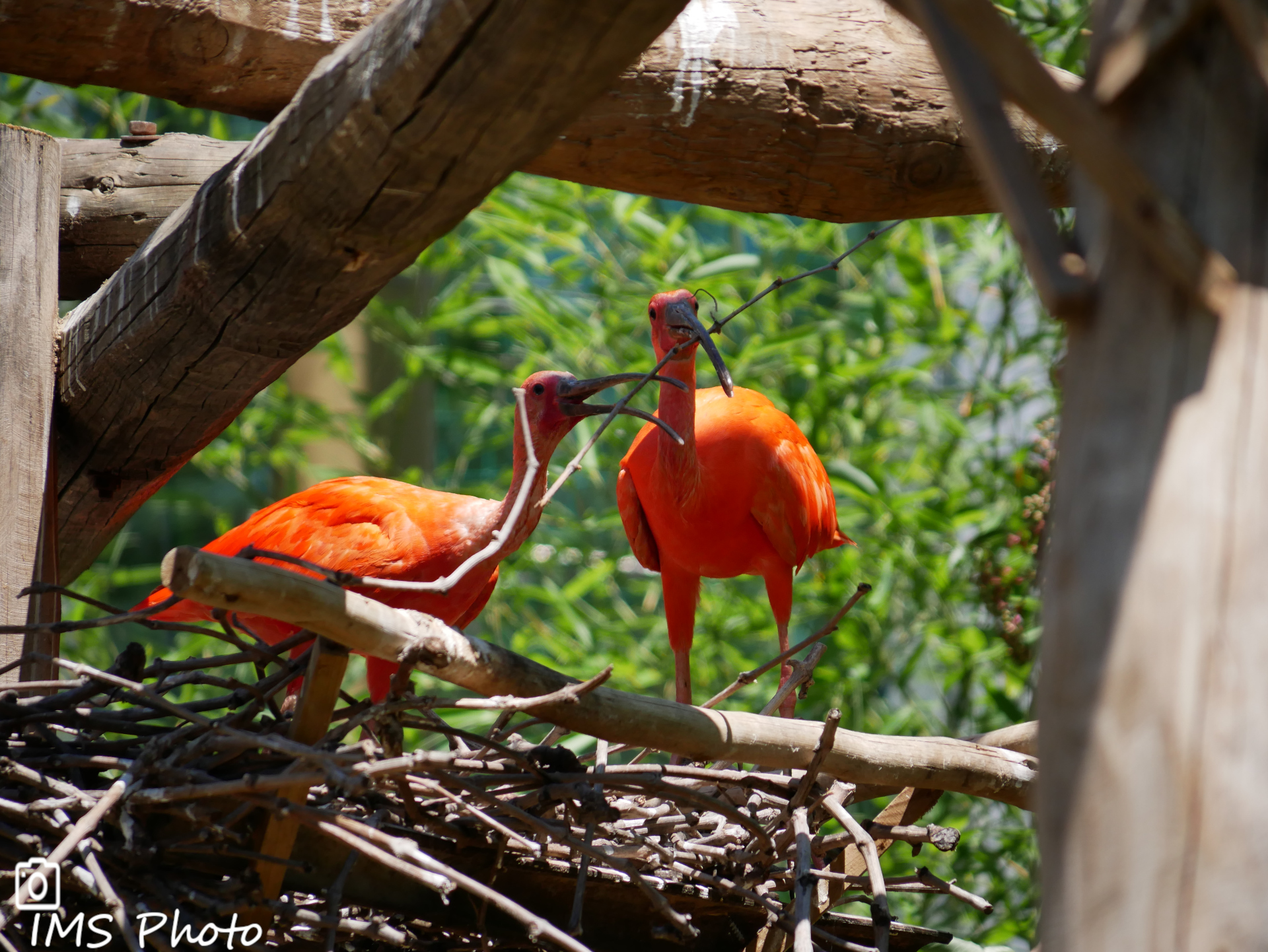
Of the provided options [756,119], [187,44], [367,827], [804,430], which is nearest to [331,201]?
[367,827]

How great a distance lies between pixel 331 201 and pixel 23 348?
1158 millimetres

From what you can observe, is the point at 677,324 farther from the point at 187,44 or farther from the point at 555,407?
the point at 187,44

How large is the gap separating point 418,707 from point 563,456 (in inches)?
160

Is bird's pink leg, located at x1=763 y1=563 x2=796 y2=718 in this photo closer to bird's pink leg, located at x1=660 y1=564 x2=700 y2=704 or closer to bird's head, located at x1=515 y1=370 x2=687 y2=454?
bird's pink leg, located at x1=660 y1=564 x2=700 y2=704

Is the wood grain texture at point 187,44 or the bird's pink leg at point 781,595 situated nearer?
the wood grain texture at point 187,44

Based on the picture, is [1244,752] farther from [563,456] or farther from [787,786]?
[563,456]

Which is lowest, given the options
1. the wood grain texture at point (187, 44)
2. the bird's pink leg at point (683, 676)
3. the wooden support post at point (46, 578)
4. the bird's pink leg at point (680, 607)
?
the bird's pink leg at point (683, 676)

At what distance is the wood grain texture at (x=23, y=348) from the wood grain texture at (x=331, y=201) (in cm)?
8

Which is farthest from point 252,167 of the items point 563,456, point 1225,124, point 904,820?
point 563,456

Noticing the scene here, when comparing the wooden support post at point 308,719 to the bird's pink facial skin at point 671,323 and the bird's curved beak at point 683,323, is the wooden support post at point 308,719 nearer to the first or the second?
the bird's curved beak at point 683,323

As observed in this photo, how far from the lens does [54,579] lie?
255 cm

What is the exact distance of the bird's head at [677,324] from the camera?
3080 mm

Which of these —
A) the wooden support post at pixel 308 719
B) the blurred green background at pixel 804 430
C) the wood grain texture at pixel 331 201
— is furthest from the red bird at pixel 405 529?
the blurred green background at pixel 804 430

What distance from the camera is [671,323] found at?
322cm
